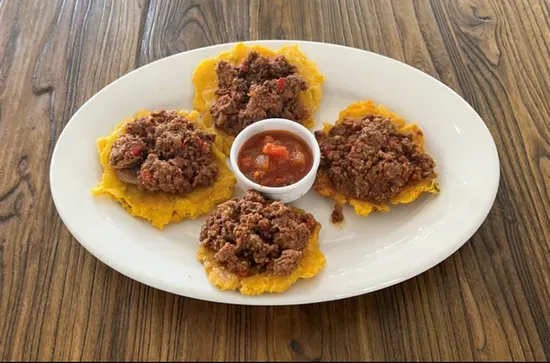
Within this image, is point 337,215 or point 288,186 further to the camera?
point 337,215

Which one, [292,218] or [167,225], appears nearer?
[292,218]

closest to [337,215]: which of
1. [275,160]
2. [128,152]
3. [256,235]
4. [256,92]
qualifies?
[275,160]

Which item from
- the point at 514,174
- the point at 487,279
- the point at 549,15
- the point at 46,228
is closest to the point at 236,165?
the point at 46,228

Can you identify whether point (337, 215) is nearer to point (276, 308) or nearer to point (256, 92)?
point (276, 308)

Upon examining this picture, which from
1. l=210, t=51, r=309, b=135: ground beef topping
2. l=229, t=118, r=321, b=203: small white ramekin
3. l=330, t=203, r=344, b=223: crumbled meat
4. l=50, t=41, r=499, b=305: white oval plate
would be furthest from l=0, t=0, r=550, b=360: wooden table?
l=210, t=51, r=309, b=135: ground beef topping

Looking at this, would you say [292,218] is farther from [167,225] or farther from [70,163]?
[70,163]

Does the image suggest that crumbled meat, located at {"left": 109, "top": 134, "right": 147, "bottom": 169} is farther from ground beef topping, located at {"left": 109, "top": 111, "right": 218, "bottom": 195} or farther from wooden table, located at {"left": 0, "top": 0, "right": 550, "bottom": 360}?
wooden table, located at {"left": 0, "top": 0, "right": 550, "bottom": 360}
